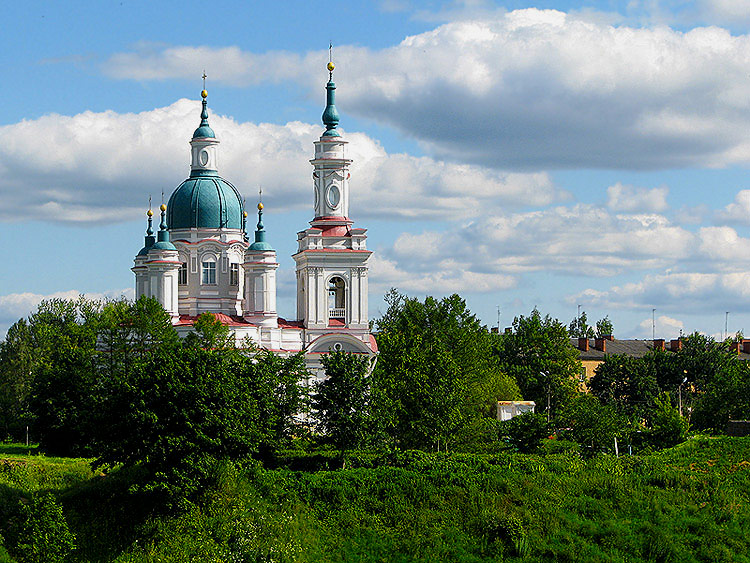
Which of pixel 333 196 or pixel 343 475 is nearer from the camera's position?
pixel 343 475

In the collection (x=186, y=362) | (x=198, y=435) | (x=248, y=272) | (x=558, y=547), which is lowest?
(x=558, y=547)

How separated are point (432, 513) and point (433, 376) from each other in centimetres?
1084

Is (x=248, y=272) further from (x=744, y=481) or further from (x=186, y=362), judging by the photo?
(x=744, y=481)

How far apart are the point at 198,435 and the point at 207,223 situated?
82.9ft

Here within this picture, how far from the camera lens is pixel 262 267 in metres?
56.2

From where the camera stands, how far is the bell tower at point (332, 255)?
55.3 meters

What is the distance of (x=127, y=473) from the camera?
122 feet

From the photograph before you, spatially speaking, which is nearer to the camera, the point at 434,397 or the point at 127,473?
the point at 127,473

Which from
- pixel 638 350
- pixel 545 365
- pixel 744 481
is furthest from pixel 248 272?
pixel 638 350

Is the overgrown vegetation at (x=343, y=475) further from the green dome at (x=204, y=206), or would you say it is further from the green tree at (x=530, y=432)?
the green dome at (x=204, y=206)

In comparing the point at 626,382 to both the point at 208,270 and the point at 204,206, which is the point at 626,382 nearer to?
the point at 208,270

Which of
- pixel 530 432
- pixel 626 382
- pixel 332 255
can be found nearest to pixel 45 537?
pixel 530 432

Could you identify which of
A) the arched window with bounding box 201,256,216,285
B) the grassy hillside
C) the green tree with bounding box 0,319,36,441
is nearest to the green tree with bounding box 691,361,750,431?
the grassy hillside

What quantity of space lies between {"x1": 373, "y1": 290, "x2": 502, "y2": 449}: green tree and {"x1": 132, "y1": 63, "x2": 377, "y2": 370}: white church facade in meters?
3.65
